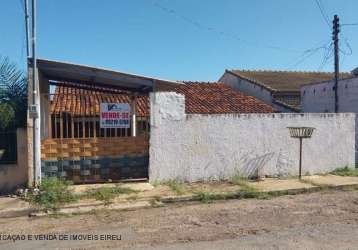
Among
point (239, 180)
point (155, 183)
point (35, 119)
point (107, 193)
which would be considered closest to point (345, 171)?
point (239, 180)

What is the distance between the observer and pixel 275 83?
90.7ft

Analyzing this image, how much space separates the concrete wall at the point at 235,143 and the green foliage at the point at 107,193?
46.0 inches

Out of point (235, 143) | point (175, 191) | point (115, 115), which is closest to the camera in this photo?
point (175, 191)

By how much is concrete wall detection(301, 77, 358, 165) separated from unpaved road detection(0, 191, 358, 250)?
10.3 metres

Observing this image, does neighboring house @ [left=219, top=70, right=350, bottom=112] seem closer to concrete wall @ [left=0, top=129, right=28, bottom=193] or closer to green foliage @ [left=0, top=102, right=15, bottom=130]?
green foliage @ [left=0, top=102, right=15, bottom=130]

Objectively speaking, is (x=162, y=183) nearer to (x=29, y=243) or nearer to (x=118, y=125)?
(x=118, y=125)

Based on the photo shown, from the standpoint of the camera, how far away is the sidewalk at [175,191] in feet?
27.5

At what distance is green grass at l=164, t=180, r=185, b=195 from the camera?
380 inches

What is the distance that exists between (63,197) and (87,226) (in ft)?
6.39

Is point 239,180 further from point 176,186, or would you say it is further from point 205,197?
point 205,197

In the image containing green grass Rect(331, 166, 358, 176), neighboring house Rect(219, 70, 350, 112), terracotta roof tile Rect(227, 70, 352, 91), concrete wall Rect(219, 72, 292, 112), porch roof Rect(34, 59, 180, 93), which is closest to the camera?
porch roof Rect(34, 59, 180, 93)

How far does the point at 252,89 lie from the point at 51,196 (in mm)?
20360

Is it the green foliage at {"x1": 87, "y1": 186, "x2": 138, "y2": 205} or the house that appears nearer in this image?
the green foliage at {"x1": 87, "y1": 186, "x2": 138, "y2": 205}

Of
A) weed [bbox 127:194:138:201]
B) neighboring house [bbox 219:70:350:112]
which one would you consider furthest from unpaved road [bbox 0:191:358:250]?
neighboring house [bbox 219:70:350:112]
